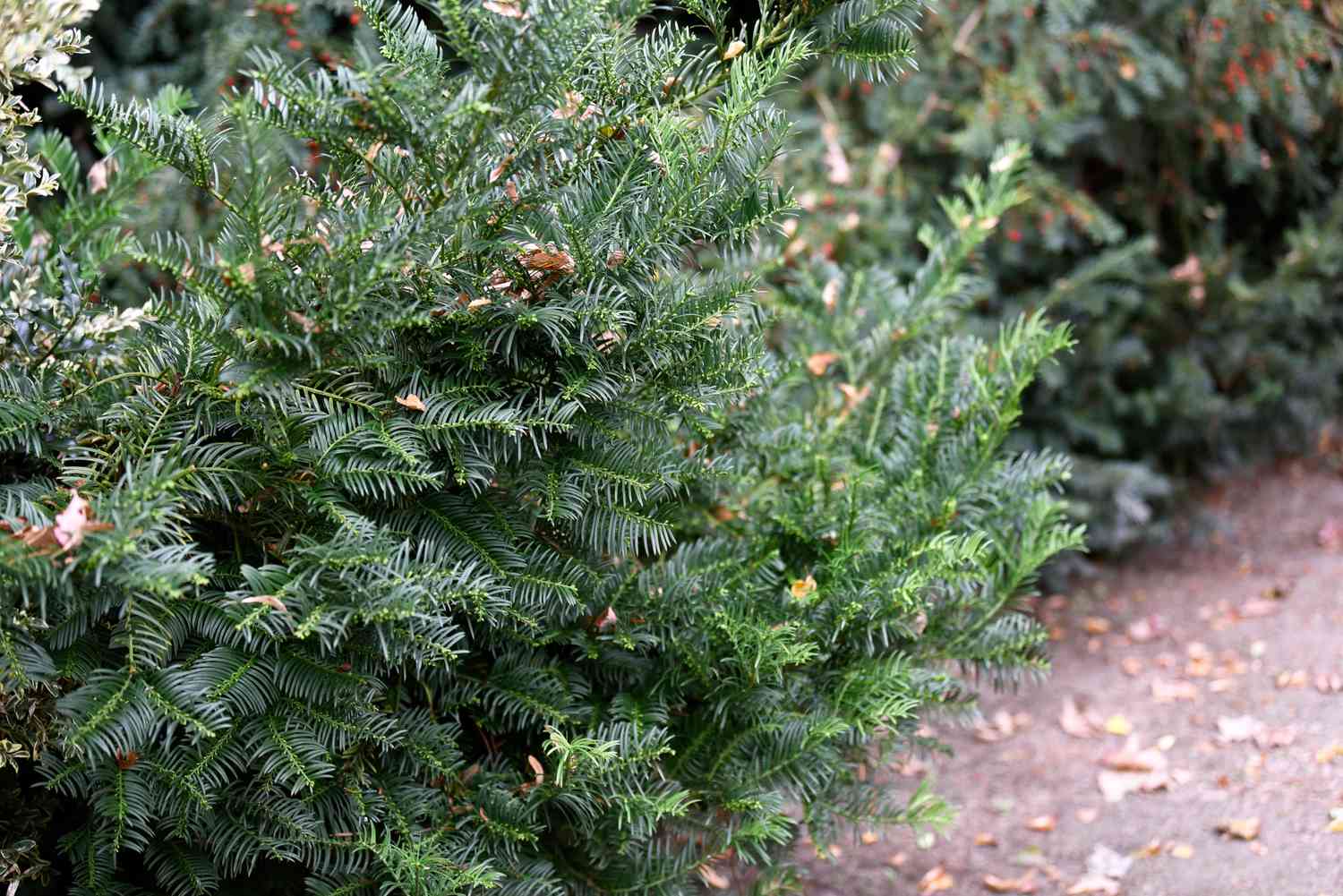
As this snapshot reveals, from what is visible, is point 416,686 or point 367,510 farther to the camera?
point 416,686

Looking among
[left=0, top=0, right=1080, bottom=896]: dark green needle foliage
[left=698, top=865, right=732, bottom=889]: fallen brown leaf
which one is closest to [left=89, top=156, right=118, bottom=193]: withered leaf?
[left=0, top=0, right=1080, bottom=896]: dark green needle foliage

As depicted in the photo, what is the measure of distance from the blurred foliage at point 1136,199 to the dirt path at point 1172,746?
31 cm

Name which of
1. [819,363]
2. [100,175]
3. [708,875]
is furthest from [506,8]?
[708,875]

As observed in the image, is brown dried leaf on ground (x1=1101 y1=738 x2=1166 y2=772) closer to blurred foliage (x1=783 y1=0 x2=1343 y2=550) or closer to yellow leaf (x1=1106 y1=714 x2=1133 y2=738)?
yellow leaf (x1=1106 y1=714 x2=1133 y2=738)

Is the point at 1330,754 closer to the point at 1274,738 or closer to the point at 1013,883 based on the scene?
the point at 1274,738

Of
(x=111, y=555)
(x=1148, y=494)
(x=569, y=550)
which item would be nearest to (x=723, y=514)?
(x=569, y=550)

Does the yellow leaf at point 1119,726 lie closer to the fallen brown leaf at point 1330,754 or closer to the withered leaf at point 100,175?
the fallen brown leaf at point 1330,754

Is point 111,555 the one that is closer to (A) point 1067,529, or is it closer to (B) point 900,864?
(A) point 1067,529

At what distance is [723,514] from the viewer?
1951mm

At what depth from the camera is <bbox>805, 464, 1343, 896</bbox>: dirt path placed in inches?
94.3

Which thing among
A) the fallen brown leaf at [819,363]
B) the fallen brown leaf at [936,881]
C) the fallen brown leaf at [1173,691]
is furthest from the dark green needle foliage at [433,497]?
the fallen brown leaf at [1173,691]

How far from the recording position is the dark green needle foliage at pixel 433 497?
1.30 m

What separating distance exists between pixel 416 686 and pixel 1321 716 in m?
2.44

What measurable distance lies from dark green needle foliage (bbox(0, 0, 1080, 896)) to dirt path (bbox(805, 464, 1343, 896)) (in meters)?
0.58
